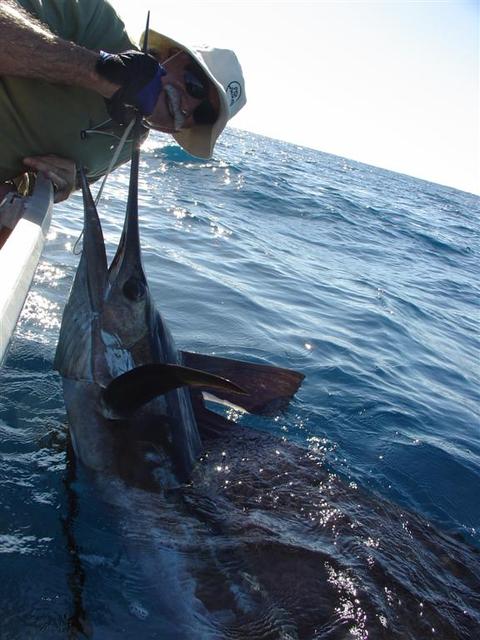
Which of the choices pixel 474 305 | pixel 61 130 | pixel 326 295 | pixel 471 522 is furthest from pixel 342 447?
pixel 474 305

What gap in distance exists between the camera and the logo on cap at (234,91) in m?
3.35

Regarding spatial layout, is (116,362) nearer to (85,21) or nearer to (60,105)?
(60,105)

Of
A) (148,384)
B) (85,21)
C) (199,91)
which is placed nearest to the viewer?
(148,384)

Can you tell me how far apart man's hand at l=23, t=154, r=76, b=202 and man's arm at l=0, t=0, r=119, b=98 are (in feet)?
1.64

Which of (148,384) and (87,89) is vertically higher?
(87,89)

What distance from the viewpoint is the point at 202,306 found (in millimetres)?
5883

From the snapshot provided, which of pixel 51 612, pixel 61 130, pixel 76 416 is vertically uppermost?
pixel 61 130

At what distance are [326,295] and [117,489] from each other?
5654 millimetres

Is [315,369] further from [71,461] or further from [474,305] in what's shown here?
[474,305]

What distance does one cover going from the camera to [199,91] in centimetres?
315

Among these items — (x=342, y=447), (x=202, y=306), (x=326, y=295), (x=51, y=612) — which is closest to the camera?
(x=51, y=612)

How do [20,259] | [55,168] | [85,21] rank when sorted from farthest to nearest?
1. [55,168]
2. [85,21]
3. [20,259]

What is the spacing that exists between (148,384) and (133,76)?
126 cm

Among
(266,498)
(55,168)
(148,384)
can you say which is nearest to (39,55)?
(55,168)
